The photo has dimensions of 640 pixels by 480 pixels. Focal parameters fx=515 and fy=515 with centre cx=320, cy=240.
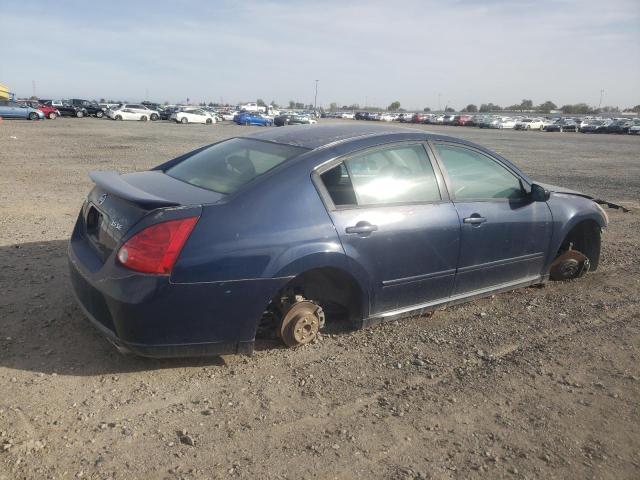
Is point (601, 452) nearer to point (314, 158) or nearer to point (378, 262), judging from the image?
point (378, 262)

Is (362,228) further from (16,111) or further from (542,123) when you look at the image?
(542,123)

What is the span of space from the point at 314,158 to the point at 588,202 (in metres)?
3.05

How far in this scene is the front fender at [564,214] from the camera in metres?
4.59

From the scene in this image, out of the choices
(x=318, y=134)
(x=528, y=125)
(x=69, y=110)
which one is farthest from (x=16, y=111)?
(x=528, y=125)

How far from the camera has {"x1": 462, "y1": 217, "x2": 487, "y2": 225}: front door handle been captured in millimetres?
3902

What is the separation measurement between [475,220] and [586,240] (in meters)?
1.97

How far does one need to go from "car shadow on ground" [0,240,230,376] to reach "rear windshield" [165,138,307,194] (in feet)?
3.85

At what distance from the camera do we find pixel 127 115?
4641cm

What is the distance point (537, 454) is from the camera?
2582 mm

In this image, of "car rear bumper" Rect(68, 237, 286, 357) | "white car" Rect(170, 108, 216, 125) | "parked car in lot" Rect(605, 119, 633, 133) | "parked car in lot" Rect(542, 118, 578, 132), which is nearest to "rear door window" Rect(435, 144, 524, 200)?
"car rear bumper" Rect(68, 237, 286, 357)

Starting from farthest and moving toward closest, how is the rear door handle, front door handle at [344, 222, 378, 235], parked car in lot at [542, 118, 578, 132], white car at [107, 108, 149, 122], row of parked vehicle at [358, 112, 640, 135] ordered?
parked car in lot at [542, 118, 578, 132], row of parked vehicle at [358, 112, 640, 135], white car at [107, 108, 149, 122], the rear door handle, front door handle at [344, 222, 378, 235]

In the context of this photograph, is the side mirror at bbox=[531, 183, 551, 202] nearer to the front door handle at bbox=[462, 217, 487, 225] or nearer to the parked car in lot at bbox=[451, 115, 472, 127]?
the front door handle at bbox=[462, 217, 487, 225]

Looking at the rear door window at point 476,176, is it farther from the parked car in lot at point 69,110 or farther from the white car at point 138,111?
the parked car in lot at point 69,110

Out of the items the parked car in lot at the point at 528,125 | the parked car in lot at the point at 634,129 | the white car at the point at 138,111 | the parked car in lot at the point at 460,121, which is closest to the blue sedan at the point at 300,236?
the white car at the point at 138,111
